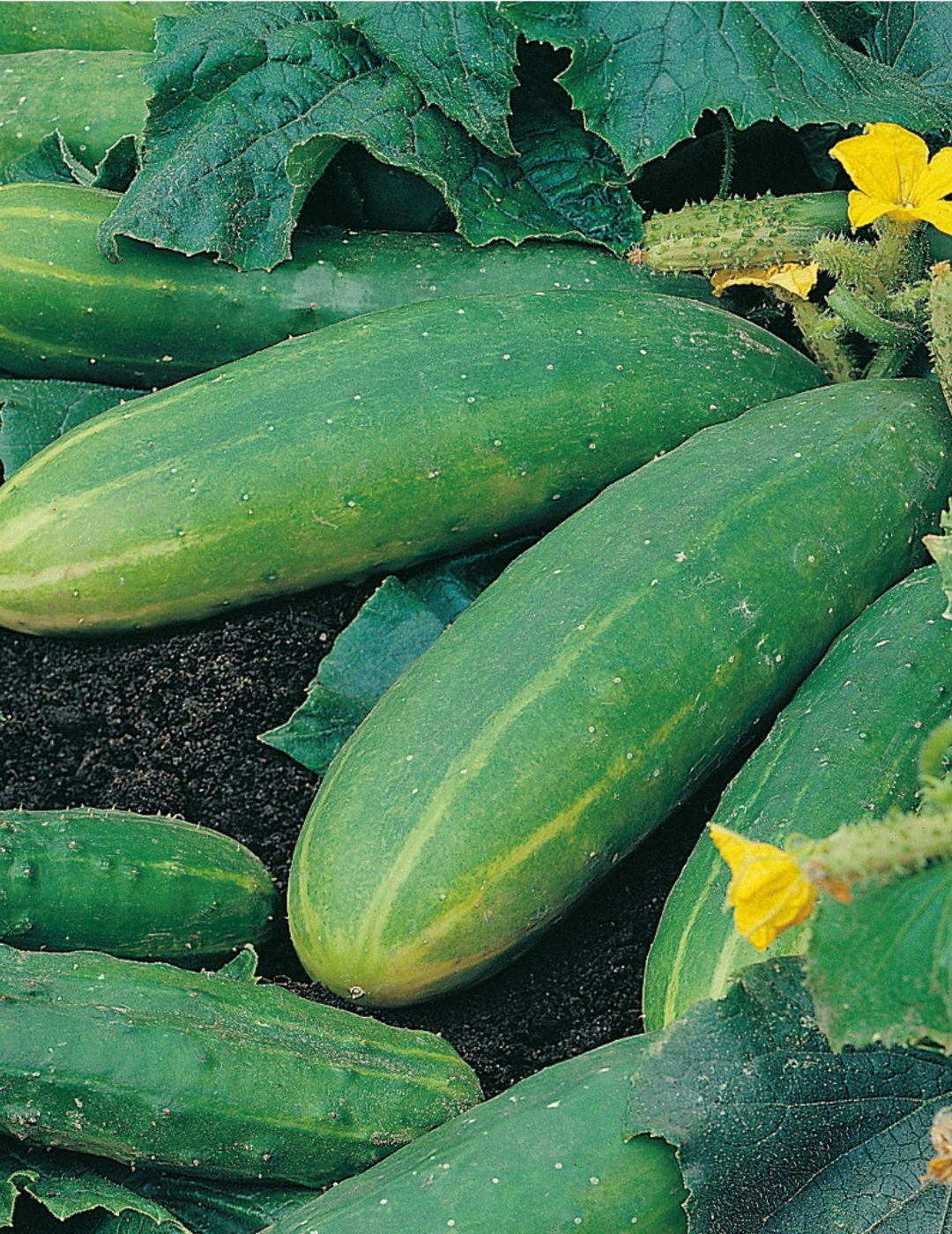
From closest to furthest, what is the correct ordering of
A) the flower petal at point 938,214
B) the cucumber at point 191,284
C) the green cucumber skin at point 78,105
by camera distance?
1. the flower petal at point 938,214
2. the cucumber at point 191,284
3. the green cucumber skin at point 78,105

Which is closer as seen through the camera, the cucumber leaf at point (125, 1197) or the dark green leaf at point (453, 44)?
the cucumber leaf at point (125, 1197)

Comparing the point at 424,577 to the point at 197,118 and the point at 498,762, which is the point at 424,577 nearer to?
the point at 498,762

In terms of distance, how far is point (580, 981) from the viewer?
178 centimetres

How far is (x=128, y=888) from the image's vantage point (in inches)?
67.2

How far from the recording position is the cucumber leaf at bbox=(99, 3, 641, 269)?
201cm

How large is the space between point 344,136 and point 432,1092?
1229mm

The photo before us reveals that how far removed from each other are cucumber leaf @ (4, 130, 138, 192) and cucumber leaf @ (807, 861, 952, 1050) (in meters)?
1.62

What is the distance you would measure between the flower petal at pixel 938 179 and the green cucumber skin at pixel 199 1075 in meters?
1.19

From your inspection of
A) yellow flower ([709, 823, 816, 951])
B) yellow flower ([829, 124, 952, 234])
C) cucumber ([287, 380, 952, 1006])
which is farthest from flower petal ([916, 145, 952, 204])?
yellow flower ([709, 823, 816, 951])

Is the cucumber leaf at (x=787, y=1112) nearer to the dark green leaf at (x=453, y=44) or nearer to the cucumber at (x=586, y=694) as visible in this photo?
the cucumber at (x=586, y=694)

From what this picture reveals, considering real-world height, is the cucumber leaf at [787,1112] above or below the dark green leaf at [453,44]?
below

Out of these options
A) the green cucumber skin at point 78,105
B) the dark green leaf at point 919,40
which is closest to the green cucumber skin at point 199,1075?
the green cucumber skin at point 78,105

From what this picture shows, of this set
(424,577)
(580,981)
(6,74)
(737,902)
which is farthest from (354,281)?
(737,902)

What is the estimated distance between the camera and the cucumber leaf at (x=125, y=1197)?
151 cm
